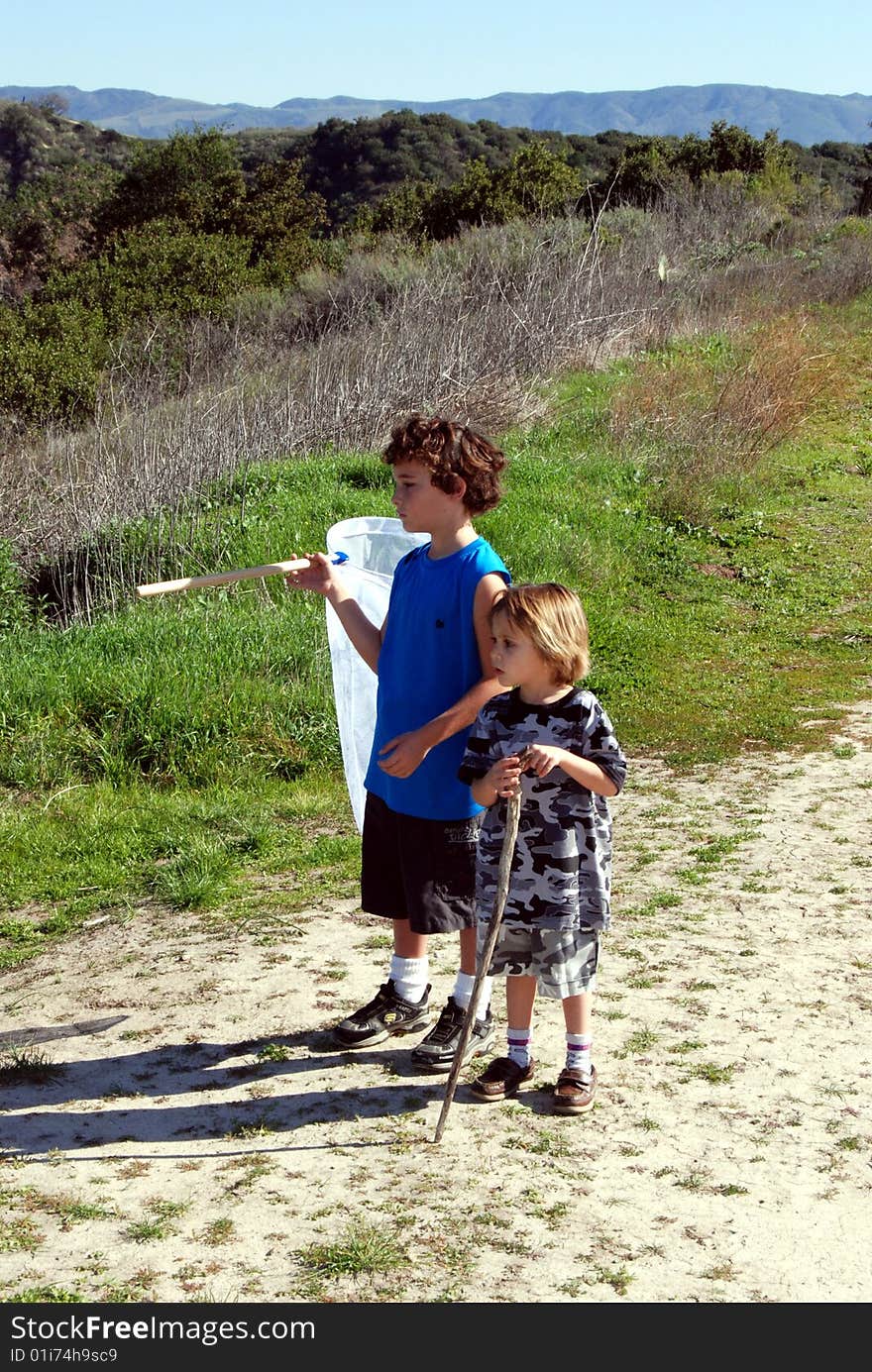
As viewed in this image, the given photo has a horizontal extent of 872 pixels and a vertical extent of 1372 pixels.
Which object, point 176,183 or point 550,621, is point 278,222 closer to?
point 176,183

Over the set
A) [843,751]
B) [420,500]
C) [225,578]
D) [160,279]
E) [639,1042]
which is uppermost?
[160,279]

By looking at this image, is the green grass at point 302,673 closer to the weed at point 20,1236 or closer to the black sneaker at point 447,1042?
the black sneaker at point 447,1042

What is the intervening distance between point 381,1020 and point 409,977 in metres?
0.15

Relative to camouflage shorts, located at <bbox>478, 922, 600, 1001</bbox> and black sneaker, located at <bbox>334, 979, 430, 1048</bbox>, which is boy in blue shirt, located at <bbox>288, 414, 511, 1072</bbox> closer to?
black sneaker, located at <bbox>334, 979, 430, 1048</bbox>

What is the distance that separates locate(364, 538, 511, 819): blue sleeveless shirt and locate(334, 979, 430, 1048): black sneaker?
618 millimetres

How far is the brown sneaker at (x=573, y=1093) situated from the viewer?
3.44 m

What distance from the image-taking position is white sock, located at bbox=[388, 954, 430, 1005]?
385cm

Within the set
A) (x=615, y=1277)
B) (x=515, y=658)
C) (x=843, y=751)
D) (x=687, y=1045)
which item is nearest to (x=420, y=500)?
(x=515, y=658)

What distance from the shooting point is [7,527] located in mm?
9609

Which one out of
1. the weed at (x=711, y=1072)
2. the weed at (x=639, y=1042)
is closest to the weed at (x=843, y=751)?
the weed at (x=639, y=1042)

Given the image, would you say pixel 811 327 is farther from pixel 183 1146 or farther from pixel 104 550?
pixel 183 1146

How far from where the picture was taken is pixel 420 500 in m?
3.44

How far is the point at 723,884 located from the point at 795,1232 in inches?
89.5

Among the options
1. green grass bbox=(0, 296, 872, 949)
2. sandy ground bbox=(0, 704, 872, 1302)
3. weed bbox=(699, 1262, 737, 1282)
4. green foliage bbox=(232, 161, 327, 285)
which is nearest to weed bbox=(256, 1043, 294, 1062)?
sandy ground bbox=(0, 704, 872, 1302)
